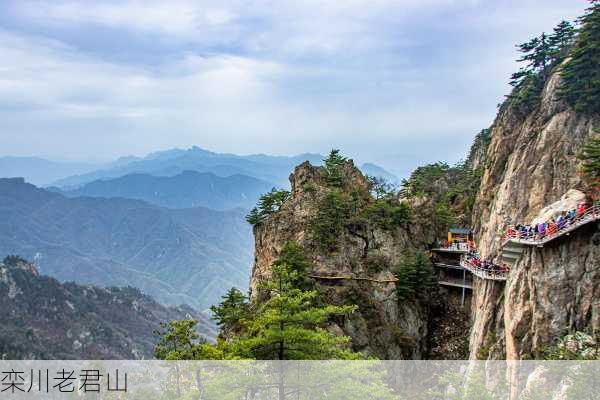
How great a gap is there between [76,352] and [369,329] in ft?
418

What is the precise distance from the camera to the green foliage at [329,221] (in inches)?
1762

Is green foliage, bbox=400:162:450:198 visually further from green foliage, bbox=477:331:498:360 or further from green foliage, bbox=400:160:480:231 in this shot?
green foliage, bbox=477:331:498:360

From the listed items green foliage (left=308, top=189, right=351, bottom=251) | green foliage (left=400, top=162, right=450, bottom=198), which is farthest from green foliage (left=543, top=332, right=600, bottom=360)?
green foliage (left=400, top=162, right=450, bottom=198)

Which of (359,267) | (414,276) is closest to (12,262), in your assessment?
(359,267)

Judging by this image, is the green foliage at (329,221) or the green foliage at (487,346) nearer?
the green foliage at (487,346)

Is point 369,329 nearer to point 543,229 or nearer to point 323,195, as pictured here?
point 323,195

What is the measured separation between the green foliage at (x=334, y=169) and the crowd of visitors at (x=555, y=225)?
2403 cm

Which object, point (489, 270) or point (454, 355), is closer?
point (489, 270)

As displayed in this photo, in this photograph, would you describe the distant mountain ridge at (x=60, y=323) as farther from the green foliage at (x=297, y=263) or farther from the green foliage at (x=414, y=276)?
the green foliage at (x=297, y=263)

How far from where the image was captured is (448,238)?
162ft

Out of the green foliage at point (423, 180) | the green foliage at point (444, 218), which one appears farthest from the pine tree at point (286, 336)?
the green foliage at point (423, 180)

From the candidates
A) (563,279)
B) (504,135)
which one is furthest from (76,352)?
(563,279)

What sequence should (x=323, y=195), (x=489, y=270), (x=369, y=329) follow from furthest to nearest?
(x=323, y=195) < (x=369, y=329) < (x=489, y=270)

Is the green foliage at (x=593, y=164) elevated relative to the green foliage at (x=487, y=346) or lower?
elevated
